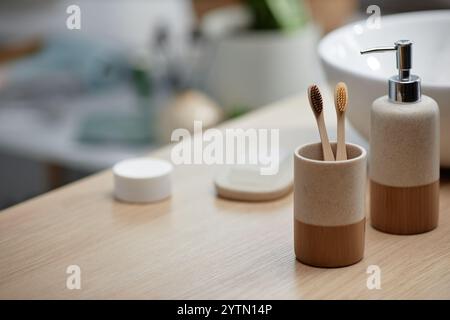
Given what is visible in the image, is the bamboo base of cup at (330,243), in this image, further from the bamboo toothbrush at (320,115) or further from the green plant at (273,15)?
the green plant at (273,15)

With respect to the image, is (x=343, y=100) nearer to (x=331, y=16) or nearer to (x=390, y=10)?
(x=331, y=16)

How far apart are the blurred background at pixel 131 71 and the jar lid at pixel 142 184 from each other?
833 millimetres

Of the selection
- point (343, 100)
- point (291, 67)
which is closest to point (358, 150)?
point (343, 100)

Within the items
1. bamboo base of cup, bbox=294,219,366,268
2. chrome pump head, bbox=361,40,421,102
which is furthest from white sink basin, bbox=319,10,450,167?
bamboo base of cup, bbox=294,219,366,268

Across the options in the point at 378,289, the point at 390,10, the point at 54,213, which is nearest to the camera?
the point at 378,289

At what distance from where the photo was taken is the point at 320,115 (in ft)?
2.25

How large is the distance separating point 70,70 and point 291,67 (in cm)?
55

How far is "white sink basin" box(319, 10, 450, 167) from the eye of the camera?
0.82 metres

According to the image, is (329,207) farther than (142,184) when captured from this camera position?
No

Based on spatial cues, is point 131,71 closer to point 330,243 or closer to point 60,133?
point 60,133

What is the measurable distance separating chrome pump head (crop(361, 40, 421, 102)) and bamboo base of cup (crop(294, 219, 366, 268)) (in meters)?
0.12

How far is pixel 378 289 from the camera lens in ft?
2.18

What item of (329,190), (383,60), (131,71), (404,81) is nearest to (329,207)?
(329,190)

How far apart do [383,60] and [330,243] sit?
321mm
